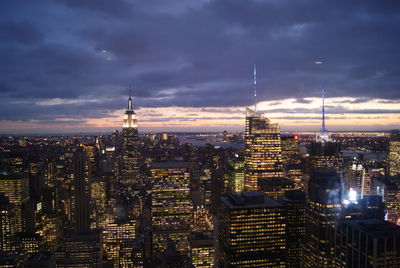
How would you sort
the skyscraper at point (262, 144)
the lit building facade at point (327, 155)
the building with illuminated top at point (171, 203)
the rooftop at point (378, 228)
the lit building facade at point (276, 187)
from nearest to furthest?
the rooftop at point (378, 228) < the lit building facade at point (276, 187) < the building with illuminated top at point (171, 203) < the lit building facade at point (327, 155) < the skyscraper at point (262, 144)

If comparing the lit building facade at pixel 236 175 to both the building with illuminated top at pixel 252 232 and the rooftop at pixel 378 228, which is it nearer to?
the building with illuminated top at pixel 252 232

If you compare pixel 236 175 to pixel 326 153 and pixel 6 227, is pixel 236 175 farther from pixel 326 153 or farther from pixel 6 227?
pixel 6 227

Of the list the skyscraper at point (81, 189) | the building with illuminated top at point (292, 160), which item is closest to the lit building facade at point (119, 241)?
the skyscraper at point (81, 189)

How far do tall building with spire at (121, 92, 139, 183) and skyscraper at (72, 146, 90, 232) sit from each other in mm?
12005

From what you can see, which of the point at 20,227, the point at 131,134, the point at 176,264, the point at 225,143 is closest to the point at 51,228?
the point at 20,227

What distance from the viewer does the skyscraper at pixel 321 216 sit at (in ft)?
56.2

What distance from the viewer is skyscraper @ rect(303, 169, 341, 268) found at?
1714cm

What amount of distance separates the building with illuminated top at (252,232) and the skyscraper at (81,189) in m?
20.2

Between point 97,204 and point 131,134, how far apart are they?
25026 mm

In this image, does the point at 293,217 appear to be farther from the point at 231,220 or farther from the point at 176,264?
the point at 176,264

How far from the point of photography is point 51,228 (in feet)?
104

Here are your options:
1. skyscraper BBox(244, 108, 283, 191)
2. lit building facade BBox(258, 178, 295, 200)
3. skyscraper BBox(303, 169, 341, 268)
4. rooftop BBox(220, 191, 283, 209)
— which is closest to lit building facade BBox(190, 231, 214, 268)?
rooftop BBox(220, 191, 283, 209)

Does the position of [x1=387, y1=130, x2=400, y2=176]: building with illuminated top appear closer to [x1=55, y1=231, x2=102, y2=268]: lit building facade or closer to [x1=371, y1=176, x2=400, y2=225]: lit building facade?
→ [x1=371, y1=176, x2=400, y2=225]: lit building facade

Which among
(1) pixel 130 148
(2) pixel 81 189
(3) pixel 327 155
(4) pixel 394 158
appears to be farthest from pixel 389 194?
(1) pixel 130 148
